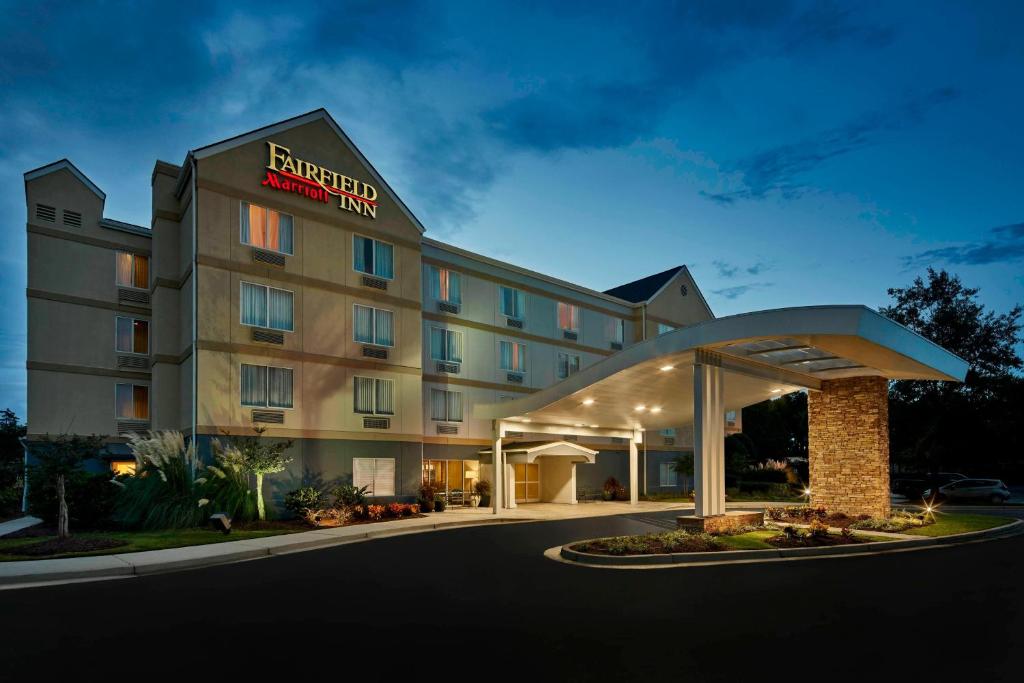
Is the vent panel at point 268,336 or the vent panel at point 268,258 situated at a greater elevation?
the vent panel at point 268,258

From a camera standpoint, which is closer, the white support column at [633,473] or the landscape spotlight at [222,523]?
the landscape spotlight at [222,523]

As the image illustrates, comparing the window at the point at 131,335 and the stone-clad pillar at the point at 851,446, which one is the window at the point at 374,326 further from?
the stone-clad pillar at the point at 851,446

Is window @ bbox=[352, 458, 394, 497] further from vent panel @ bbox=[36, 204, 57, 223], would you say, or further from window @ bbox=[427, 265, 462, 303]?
vent panel @ bbox=[36, 204, 57, 223]

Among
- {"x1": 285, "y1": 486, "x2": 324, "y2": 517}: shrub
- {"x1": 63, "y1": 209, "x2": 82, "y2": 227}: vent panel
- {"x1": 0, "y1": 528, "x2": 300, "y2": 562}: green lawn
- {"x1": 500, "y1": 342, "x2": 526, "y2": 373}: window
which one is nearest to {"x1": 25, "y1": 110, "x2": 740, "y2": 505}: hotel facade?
{"x1": 63, "y1": 209, "x2": 82, "y2": 227}: vent panel

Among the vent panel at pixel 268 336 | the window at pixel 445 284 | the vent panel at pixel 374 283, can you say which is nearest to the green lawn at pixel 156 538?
the vent panel at pixel 268 336

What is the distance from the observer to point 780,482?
48.4 metres

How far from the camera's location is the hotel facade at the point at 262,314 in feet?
83.7

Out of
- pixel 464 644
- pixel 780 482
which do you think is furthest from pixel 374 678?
pixel 780 482

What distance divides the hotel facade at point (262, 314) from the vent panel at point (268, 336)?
7cm

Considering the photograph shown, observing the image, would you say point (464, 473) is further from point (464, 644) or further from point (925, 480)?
point (464, 644)

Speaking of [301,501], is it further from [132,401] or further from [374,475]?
[132,401]

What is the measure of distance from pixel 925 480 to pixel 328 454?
29.0m

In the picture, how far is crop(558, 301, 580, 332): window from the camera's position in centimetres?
3922

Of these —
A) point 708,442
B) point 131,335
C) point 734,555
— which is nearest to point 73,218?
point 131,335
